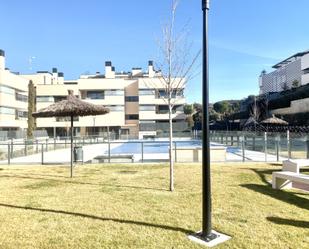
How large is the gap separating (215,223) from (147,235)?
1.42m

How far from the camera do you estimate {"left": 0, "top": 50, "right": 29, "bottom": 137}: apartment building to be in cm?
4747

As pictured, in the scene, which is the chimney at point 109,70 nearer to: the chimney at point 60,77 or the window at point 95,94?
the window at point 95,94

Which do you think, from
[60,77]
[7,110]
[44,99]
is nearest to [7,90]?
[7,110]

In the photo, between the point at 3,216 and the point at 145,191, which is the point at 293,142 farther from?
the point at 3,216

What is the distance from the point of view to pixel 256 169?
42.2 ft

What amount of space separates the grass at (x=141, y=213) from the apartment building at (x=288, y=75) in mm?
52999

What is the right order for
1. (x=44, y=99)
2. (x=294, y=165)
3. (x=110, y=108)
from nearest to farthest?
(x=294, y=165) → (x=110, y=108) → (x=44, y=99)

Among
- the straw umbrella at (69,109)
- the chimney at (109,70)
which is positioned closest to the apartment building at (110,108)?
the chimney at (109,70)

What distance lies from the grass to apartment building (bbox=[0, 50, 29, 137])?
37.9m

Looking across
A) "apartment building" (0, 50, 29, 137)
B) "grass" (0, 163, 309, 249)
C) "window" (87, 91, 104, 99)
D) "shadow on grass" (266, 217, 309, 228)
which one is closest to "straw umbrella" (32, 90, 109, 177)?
"grass" (0, 163, 309, 249)

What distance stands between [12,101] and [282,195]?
1991 inches

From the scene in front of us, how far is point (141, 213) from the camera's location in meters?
6.59

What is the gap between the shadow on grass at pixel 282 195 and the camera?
7328 mm

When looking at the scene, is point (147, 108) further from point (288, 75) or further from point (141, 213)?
point (141, 213)
